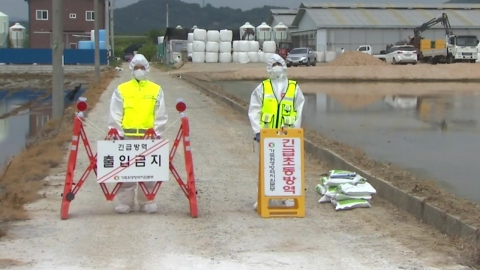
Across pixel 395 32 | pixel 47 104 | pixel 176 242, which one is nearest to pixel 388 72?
pixel 47 104

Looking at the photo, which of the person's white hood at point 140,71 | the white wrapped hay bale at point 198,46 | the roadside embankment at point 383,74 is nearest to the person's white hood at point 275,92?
the person's white hood at point 140,71

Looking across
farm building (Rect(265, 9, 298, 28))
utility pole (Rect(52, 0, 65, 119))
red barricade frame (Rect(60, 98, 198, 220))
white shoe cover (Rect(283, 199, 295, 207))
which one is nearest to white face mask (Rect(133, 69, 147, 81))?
red barricade frame (Rect(60, 98, 198, 220))

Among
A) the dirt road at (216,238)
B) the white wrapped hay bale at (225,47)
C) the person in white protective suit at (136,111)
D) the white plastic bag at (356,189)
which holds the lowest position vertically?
the dirt road at (216,238)

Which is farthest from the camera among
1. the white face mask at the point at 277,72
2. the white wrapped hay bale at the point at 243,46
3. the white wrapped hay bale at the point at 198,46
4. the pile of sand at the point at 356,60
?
the white wrapped hay bale at the point at 243,46

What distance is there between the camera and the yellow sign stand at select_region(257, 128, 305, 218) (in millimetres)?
8781

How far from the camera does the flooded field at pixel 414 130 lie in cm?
1249

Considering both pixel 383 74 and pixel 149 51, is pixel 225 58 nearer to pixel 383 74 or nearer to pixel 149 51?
pixel 383 74

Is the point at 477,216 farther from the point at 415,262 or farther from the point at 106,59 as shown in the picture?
the point at 106,59

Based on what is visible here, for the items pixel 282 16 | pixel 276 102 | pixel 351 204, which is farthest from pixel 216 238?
pixel 282 16

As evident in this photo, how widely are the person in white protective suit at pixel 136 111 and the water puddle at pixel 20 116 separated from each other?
6.90 meters

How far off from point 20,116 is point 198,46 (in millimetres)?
38613

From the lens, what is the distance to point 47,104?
33500mm

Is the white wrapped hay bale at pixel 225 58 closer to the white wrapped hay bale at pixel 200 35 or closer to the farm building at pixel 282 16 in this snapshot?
the white wrapped hay bale at pixel 200 35

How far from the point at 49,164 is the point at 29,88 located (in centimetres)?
3297
